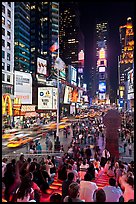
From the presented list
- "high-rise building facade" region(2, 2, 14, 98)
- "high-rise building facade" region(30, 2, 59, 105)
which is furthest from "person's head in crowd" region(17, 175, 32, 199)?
"high-rise building facade" region(30, 2, 59, 105)

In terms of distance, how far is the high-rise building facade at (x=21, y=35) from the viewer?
86.1 m

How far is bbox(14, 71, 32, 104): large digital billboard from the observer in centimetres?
4462

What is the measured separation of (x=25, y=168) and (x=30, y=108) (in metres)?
44.7

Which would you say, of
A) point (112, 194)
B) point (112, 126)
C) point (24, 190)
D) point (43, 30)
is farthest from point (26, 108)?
point (43, 30)

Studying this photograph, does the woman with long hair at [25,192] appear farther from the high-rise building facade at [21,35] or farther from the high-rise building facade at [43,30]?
the high-rise building facade at [43,30]

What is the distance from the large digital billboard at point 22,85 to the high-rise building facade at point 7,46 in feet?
14.1

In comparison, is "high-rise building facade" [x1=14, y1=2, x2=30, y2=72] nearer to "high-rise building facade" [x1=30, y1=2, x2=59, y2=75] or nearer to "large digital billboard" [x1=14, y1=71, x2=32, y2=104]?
"high-rise building facade" [x1=30, y1=2, x2=59, y2=75]

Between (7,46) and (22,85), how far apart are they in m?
12.9

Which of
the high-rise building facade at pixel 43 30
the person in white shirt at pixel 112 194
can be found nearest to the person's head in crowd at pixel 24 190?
the person in white shirt at pixel 112 194

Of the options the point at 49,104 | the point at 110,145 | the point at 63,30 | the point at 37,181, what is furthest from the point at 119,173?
the point at 63,30

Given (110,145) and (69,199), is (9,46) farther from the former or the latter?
(69,199)

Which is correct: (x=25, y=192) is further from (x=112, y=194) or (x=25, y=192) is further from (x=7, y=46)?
(x=7, y=46)

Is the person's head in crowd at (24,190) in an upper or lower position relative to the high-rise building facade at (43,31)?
lower

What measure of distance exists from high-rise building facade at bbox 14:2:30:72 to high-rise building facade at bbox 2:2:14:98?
104ft
